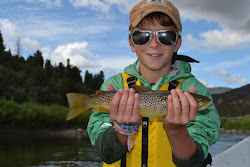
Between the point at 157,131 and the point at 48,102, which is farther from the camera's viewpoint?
the point at 48,102

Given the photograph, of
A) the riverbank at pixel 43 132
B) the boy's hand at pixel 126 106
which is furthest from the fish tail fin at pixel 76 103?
the riverbank at pixel 43 132

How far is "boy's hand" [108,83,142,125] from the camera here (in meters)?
2.89

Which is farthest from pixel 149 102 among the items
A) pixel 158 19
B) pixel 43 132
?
pixel 43 132

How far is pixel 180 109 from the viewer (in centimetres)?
280

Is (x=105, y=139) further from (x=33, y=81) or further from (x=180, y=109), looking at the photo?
(x=33, y=81)

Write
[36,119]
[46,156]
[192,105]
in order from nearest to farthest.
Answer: [192,105]
[46,156]
[36,119]

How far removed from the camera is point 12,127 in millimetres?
61750

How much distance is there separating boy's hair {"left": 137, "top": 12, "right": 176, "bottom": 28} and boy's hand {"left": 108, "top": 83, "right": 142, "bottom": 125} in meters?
1.25

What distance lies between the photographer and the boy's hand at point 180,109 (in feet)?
9.14

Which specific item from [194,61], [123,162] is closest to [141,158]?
[123,162]

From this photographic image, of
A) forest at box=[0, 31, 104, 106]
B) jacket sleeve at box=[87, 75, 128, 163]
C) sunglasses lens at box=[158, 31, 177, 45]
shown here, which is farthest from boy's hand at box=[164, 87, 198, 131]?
forest at box=[0, 31, 104, 106]

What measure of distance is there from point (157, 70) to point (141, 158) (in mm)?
1232

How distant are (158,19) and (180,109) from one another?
1.46 metres

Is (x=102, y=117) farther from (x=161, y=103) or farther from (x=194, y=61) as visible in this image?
(x=194, y=61)
